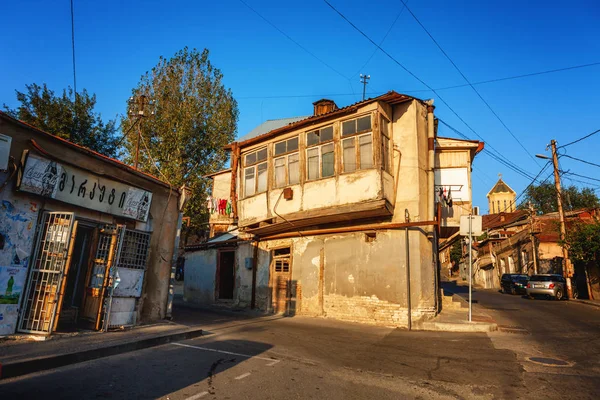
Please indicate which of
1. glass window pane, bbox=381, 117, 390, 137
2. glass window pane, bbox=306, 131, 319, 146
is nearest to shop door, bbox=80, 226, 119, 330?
glass window pane, bbox=306, 131, 319, 146

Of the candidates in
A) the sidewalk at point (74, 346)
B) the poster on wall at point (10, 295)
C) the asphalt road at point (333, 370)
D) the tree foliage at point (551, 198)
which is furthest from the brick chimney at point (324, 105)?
the tree foliage at point (551, 198)

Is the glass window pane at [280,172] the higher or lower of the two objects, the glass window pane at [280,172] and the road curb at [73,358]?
the higher

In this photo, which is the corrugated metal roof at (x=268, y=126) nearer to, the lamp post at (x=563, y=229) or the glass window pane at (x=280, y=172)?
the glass window pane at (x=280, y=172)

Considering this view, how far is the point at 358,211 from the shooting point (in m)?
12.9

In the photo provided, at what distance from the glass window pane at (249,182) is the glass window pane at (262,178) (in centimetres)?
43

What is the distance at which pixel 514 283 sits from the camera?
2825cm

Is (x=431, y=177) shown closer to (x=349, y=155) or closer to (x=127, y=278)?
(x=349, y=155)

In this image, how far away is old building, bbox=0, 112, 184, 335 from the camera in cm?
761

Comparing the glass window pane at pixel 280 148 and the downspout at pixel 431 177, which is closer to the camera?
the downspout at pixel 431 177

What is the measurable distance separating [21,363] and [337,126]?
1150cm

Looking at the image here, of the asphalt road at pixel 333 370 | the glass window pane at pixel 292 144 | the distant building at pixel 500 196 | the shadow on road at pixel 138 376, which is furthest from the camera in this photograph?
the distant building at pixel 500 196

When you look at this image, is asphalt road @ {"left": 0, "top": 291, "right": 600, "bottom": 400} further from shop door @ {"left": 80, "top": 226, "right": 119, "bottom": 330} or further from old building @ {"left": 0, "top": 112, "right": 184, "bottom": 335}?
shop door @ {"left": 80, "top": 226, "right": 119, "bottom": 330}

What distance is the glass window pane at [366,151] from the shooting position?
13086 millimetres

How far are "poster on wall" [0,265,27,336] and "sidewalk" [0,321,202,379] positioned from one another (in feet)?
1.11
